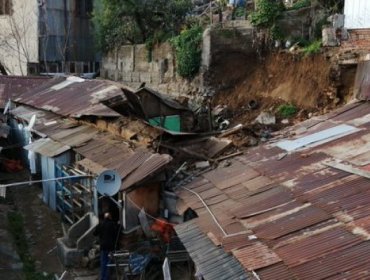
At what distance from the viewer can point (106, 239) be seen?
34.4ft

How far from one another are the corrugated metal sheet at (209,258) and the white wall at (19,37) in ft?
86.3

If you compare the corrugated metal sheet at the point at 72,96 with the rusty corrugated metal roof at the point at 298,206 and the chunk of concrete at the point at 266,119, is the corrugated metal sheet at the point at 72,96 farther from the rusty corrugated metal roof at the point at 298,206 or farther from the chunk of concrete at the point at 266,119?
the rusty corrugated metal roof at the point at 298,206

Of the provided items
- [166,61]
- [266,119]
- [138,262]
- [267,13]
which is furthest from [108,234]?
[166,61]

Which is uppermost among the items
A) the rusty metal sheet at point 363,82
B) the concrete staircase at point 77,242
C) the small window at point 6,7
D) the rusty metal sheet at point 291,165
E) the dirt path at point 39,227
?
the small window at point 6,7

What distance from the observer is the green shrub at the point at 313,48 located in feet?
53.8

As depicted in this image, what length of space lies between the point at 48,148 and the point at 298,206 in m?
9.77

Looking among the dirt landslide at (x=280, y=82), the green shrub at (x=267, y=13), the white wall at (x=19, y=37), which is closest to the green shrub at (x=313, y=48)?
the dirt landslide at (x=280, y=82)

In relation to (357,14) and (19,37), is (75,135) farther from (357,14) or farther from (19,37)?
(19,37)

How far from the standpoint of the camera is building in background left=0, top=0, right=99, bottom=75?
30938 mm

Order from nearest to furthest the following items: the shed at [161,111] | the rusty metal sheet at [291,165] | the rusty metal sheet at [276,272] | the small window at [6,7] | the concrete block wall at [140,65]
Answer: the rusty metal sheet at [276,272]
the rusty metal sheet at [291,165]
the shed at [161,111]
the concrete block wall at [140,65]
the small window at [6,7]

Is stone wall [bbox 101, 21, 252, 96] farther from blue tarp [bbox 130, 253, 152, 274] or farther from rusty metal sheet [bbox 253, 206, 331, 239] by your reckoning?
rusty metal sheet [bbox 253, 206, 331, 239]

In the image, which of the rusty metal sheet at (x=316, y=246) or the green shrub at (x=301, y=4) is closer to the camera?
the rusty metal sheet at (x=316, y=246)

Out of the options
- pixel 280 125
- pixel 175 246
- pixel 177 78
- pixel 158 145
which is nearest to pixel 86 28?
pixel 177 78

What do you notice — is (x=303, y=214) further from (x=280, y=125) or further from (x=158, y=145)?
(x=280, y=125)
